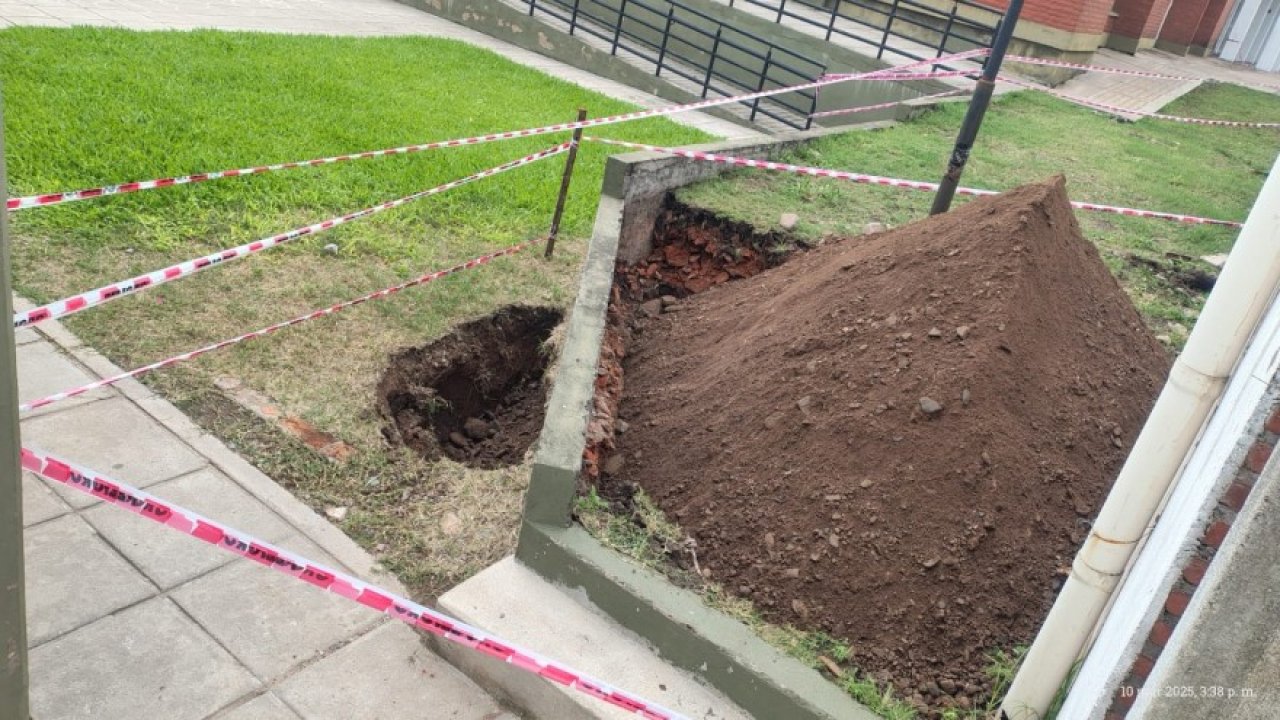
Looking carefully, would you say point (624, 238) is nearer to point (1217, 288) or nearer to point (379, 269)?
point (379, 269)

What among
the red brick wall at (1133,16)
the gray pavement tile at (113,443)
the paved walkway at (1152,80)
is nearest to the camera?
the gray pavement tile at (113,443)

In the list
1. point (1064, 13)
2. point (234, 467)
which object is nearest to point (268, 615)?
point (234, 467)

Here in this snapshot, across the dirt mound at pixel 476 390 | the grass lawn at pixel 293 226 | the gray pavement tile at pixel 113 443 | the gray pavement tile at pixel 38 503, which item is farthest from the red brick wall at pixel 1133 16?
the gray pavement tile at pixel 38 503

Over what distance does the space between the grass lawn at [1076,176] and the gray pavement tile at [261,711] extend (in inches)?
181

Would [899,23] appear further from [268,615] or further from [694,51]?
[268,615]

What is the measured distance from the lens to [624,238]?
654 cm

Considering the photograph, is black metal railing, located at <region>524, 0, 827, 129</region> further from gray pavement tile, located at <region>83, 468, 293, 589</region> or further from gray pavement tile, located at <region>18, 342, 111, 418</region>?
gray pavement tile, located at <region>83, 468, 293, 589</region>

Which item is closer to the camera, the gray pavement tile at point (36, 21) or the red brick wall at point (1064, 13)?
the gray pavement tile at point (36, 21)

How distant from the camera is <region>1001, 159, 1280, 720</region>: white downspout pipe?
2.54 metres

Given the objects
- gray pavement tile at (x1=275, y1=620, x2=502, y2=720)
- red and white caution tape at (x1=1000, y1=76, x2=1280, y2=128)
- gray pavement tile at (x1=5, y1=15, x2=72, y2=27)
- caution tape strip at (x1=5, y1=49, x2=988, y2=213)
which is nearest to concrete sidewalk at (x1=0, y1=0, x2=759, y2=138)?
gray pavement tile at (x1=5, y1=15, x2=72, y2=27)

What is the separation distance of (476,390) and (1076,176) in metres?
7.50

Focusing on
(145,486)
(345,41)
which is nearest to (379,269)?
(145,486)

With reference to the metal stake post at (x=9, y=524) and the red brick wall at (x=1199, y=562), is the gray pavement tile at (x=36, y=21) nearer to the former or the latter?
the metal stake post at (x=9, y=524)

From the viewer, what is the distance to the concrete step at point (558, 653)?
127 inches
